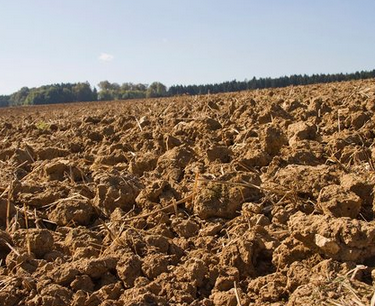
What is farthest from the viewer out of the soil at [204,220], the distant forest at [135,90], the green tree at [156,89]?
the green tree at [156,89]

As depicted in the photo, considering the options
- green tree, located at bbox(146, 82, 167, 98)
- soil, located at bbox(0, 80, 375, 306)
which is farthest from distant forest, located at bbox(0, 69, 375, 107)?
soil, located at bbox(0, 80, 375, 306)

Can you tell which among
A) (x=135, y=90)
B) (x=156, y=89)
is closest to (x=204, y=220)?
(x=156, y=89)

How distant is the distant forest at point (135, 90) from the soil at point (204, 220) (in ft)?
167

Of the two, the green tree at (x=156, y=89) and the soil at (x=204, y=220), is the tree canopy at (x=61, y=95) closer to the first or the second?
the green tree at (x=156, y=89)

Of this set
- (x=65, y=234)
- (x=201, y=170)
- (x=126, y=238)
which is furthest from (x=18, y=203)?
(x=201, y=170)

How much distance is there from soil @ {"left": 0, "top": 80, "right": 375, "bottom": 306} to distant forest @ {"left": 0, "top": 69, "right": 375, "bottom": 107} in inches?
1999

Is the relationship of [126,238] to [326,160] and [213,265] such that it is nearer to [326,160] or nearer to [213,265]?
[213,265]

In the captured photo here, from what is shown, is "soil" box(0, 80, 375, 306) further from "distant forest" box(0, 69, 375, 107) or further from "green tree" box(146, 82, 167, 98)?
"green tree" box(146, 82, 167, 98)

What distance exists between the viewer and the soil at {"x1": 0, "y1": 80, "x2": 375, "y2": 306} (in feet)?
7.53

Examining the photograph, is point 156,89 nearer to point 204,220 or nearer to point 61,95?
point 61,95

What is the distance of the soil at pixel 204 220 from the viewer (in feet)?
7.53

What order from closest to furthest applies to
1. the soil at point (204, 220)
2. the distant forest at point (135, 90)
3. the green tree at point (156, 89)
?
the soil at point (204, 220)
the distant forest at point (135, 90)
the green tree at point (156, 89)

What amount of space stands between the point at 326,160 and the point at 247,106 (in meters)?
2.40

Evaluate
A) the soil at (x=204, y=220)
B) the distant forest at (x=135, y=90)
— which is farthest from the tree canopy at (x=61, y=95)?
the soil at (x=204, y=220)
